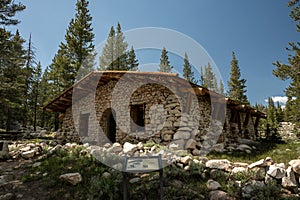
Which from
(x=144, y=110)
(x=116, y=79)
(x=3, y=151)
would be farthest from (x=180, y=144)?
(x=3, y=151)

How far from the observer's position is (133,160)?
12.5 feet

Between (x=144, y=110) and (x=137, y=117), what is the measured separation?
73cm

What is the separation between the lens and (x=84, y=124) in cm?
1169

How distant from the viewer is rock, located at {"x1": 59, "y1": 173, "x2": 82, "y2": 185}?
4742 mm

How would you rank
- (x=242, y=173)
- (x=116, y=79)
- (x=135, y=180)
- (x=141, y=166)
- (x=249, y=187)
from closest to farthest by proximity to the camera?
(x=141, y=166), (x=249, y=187), (x=242, y=173), (x=135, y=180), (x=116, y=79)

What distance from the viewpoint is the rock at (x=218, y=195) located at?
3898 millimetres

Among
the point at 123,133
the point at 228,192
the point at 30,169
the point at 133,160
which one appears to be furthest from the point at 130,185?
the point at 123,133

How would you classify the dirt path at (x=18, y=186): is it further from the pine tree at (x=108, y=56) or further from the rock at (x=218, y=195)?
the pine tree at (x=108, y=56)

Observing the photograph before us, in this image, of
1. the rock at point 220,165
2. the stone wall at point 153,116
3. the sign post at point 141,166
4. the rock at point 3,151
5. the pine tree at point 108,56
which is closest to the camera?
the sign post at point 141,166

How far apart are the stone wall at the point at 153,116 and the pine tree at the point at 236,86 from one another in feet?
48.6

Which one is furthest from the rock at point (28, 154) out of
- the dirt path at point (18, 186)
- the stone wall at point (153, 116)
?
the stone wall at point (153, 116)

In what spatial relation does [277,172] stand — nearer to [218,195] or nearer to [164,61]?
[218,195]

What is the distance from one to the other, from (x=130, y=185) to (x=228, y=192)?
6.86ft

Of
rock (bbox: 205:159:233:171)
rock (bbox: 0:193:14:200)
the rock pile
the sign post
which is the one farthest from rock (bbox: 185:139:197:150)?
rock (bbox: 0:193:14:200)
